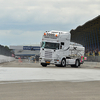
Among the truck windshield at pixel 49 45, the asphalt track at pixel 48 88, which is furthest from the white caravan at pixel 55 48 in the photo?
the asphalt track at pixel 48 88

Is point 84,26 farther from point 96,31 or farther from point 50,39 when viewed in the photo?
point 50,39

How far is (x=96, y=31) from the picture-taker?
69250mm

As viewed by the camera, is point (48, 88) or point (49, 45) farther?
point (49, 45)

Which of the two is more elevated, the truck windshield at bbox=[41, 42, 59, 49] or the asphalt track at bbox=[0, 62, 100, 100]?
the truck windshield at bbox=[41, 42, 59, 49]

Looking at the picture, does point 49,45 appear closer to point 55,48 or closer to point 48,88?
point 55,48

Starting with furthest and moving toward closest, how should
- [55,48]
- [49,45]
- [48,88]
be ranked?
1. [55,48]
2. [49,45]
3. [48,88]

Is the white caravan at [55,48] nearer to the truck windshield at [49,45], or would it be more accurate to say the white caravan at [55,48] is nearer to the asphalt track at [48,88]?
the truck windshield at [49,45]

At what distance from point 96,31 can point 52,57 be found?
146 feet

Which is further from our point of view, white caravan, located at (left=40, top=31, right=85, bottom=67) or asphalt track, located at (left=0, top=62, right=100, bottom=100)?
white caravan, located at (left=40, top=31, right=85, bottom=67)

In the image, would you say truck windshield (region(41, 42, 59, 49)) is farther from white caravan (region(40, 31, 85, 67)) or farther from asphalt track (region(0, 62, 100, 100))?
asphalt track (region(0, 62, 100, 100))

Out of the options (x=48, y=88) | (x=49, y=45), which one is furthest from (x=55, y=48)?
(x=48, y=88)

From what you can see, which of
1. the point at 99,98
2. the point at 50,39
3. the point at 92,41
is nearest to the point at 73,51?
the point at 50,39

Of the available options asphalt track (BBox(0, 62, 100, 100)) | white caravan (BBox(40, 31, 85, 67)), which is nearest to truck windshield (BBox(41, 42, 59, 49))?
white caravan (BBox(40, 31, 85, 67))

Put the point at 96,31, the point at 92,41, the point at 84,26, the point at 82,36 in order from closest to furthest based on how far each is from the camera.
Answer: the point at 96,31
the point at 92,41
the point at 84,26
the point at 82,36
